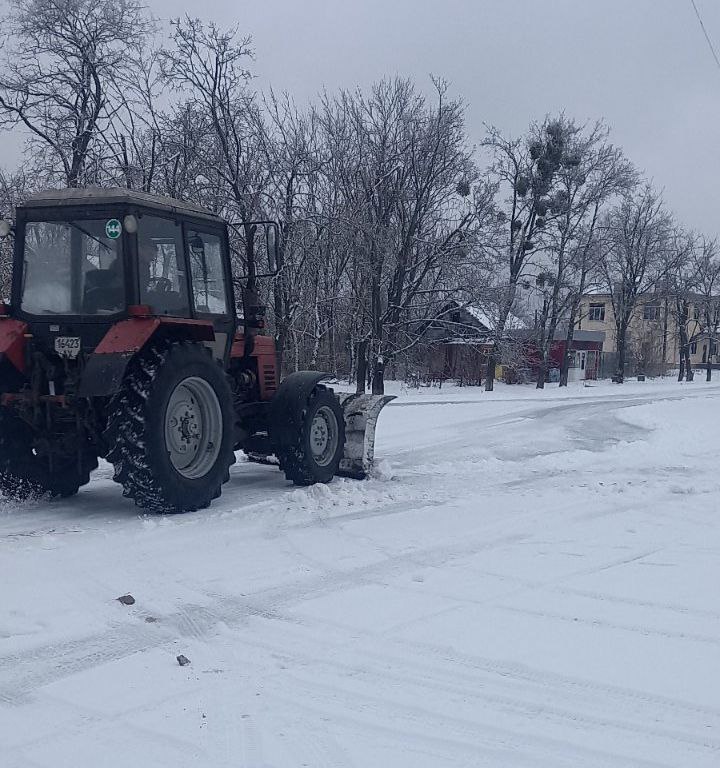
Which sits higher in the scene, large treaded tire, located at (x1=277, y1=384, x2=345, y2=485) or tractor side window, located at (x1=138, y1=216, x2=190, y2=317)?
tractor side window, located at (x1=138, y1=216, x2=190, y2=317)

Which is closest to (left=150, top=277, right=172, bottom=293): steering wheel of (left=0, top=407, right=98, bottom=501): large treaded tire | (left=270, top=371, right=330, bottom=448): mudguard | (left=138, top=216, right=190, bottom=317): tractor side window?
(left=138, top=216, right=190, bottom=317): tractor side window

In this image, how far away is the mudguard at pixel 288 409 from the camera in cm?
945

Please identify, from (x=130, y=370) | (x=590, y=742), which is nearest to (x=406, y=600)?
(x=590, y=742)

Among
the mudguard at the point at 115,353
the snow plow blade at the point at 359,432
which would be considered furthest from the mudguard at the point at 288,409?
the mudguard at the point at 115,353

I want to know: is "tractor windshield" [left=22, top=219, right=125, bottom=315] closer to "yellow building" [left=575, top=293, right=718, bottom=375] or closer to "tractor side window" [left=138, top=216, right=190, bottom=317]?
"tractor side window" [left=138, top=216, right=190, bottom=317]

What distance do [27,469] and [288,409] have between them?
264 cm

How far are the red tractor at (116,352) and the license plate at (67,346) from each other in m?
0.01

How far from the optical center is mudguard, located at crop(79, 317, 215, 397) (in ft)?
24.1

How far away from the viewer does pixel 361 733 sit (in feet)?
12.4

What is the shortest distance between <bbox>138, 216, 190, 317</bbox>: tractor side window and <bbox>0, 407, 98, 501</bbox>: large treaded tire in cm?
151

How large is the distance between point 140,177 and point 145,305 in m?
17.6

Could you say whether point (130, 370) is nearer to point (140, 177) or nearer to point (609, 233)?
point (140, 177)

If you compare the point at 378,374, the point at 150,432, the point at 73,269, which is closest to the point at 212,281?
the point at 73,269

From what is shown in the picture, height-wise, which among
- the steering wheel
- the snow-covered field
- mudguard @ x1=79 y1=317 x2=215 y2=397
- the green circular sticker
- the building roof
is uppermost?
the building roof
